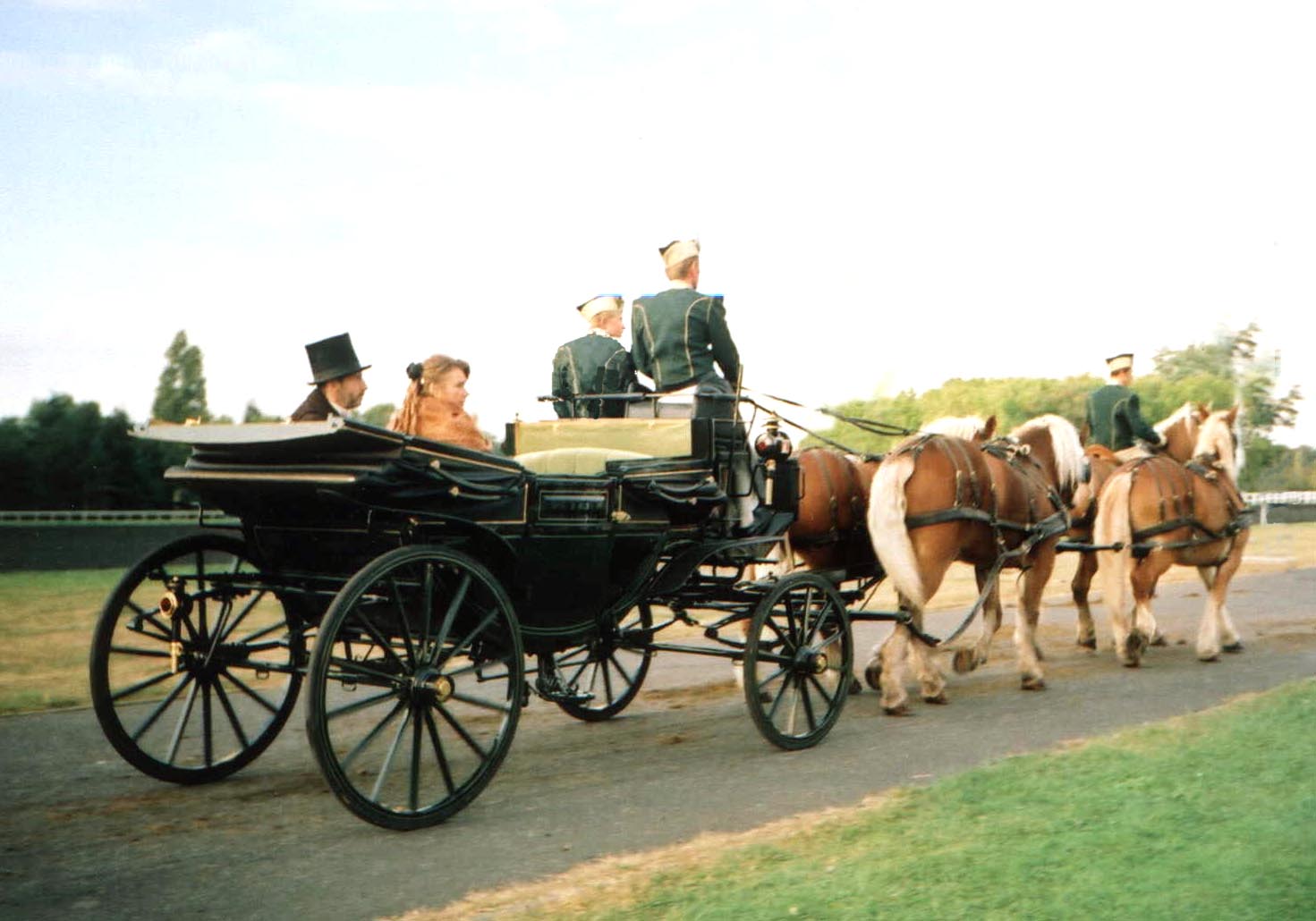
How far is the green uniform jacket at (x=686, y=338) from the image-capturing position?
24.6ft

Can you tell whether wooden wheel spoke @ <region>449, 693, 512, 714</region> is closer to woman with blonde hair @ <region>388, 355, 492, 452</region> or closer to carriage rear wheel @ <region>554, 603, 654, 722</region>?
carriage rear wheel @ <region>554, 603, 654, 722</region>

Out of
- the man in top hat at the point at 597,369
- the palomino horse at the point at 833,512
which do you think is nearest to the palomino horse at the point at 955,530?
the palomino horse at the point at 833,512

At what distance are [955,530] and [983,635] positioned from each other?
131cm

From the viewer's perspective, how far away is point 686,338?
752 centimetres

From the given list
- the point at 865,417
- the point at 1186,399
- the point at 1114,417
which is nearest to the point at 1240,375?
the point at 1186,399

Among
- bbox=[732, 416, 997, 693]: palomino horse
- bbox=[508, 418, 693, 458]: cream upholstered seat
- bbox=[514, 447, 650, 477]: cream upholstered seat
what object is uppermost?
bbox=[508, 418, 693, 458]: cream upholstered seat

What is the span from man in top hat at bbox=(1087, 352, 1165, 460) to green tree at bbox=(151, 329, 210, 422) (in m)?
22.6

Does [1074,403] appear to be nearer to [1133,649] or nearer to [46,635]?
[1133,649]

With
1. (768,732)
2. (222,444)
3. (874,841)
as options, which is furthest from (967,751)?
(222,444)

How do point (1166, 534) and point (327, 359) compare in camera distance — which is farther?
point (1166, 534)

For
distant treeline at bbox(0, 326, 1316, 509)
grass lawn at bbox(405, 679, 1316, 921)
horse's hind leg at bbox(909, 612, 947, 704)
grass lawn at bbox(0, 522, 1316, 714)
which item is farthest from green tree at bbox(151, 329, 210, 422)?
grass lawn at bbox(405, 679, 1316, 921)

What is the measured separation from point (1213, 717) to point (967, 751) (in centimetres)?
162

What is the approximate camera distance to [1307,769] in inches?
242

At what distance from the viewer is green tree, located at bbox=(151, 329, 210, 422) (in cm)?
3102
